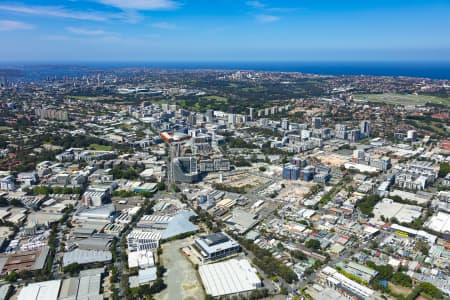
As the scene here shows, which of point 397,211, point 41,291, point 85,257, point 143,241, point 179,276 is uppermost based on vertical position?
point 397,211

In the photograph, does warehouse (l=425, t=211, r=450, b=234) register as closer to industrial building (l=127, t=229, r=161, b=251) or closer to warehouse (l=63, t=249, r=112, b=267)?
industrial building (l=127, t=229, r=161, b=251)

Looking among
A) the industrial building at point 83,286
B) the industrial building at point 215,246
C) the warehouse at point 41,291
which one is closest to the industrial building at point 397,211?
the industrial building at point 215,246

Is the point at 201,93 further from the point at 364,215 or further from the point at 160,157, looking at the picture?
the point at 364,215

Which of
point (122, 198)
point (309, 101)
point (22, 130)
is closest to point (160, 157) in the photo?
point (122, 198)

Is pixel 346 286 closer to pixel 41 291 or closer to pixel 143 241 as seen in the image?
pixel 143 241

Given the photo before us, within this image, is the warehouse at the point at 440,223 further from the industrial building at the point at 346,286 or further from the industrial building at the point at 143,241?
the industrial building at the point at 143,241

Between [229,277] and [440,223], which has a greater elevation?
[440,223]

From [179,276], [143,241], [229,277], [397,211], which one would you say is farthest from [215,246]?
[397,211]

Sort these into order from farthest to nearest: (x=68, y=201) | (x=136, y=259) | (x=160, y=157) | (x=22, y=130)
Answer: (x=22, y=130), (x=160, y=157), (x=68, y=201), (x=136, y=259)
